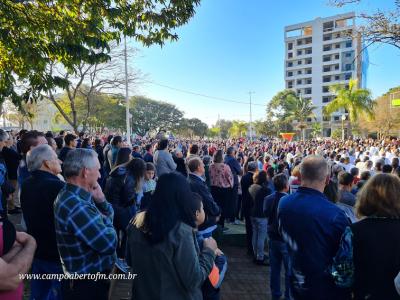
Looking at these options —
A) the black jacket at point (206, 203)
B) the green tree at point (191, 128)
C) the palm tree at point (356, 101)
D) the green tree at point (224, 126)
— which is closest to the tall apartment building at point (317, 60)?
the green tree at point (224, 126)

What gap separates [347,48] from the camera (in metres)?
72.2

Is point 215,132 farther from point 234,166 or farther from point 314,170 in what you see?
point 314,170

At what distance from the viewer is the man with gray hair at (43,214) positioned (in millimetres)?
2854

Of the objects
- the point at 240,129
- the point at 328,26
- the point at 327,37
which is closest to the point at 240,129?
the point at 240,129

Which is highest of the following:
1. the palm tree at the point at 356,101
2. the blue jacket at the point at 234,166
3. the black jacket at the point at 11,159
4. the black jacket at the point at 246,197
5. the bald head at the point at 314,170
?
the palm tree at the point at 356,101

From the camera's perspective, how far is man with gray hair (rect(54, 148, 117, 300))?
2.46 metres

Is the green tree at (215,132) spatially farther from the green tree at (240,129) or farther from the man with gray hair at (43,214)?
the man with gray hair at (43,214)

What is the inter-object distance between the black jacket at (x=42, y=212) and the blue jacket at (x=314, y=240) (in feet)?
6.25

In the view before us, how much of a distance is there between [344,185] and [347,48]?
7626cm

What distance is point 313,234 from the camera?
2500 millimetres

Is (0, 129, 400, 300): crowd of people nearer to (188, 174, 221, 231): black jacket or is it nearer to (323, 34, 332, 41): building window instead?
(188, 174, 221, 231): black jacket

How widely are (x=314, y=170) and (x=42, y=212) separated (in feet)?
7.17

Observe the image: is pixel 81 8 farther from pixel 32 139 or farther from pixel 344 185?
pixel 344 185

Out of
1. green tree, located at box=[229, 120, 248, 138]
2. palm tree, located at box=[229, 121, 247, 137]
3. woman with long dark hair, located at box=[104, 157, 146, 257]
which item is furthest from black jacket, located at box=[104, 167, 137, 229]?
palm tree, located at box=[229, 121, 247, 137]
